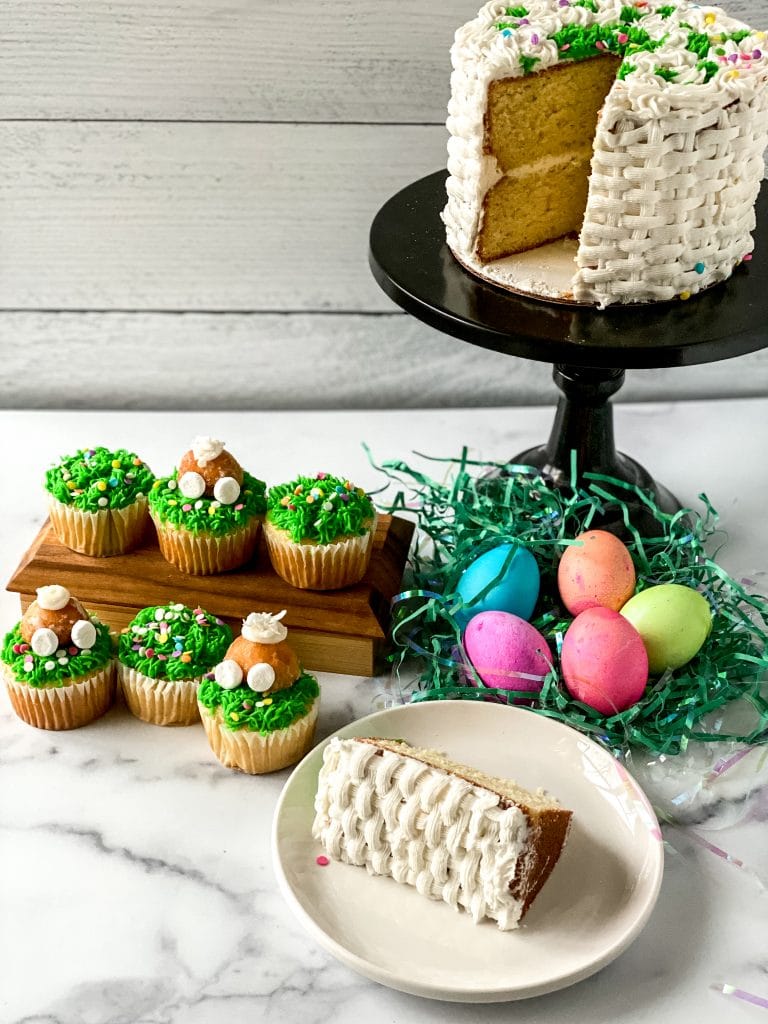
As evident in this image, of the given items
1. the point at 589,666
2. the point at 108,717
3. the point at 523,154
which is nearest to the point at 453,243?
the point at 523,154

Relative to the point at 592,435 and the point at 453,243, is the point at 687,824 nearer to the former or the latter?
the point at 592,435

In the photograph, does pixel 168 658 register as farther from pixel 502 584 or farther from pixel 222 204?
pixel 222 204

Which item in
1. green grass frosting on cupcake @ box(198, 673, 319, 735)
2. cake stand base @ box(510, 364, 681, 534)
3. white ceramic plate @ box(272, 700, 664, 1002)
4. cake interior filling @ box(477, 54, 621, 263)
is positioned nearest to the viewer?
white ceramic plate @ box(272, 700, 664, 1002)

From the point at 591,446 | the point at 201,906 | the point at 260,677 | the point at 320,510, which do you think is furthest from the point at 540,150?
the point at 201,906

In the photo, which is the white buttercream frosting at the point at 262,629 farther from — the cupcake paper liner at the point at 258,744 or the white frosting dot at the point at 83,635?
the white frosting dot at the point at 83,635

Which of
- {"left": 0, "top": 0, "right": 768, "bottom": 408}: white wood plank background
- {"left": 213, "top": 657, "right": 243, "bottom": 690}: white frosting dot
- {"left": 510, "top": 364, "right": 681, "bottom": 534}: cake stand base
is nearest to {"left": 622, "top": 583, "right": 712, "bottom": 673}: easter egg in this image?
{"left": 510, "top": 364, "right": 681, "bottom": 534}: cake stand base

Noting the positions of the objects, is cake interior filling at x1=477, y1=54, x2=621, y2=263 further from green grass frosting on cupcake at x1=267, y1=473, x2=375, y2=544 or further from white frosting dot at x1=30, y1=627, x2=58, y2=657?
white frosting dot at x1=30, y1=627, x2=58, y2=657
